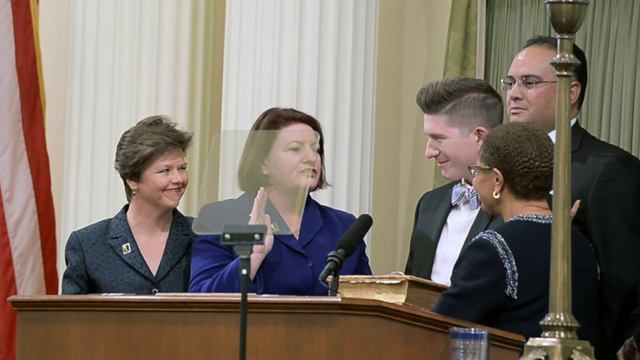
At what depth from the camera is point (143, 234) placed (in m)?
5.70

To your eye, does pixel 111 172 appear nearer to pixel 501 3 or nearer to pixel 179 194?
pixel 179 194

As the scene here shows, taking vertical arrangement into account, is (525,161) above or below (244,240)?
above

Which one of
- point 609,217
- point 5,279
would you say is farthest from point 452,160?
point 5,279

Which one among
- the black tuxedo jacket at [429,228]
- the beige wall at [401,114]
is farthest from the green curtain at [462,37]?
the black tuxedo jacket at [429,228]

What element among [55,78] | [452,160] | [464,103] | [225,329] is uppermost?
[55,78]

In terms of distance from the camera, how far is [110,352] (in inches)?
160

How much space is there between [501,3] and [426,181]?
126 centimetres

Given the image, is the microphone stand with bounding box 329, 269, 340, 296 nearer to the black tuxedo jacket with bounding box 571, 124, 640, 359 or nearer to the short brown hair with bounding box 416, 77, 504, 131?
the black tuxedo jacket with bounding box 571, 124, 640, 359

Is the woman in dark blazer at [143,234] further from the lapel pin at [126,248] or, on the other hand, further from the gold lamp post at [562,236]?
the gold lamp post at [562,236]

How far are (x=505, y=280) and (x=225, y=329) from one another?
80 centimetres

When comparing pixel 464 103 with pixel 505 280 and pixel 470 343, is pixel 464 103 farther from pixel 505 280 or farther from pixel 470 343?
pixel 470 343

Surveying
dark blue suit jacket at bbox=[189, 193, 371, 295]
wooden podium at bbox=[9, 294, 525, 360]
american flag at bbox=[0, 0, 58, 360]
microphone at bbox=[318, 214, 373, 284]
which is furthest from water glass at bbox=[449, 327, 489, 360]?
american flag at bbox=[0, 0, 58, 360]

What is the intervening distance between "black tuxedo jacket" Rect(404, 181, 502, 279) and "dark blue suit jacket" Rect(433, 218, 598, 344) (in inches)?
48.5

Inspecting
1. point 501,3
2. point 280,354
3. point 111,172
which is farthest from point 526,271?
point 501,3
